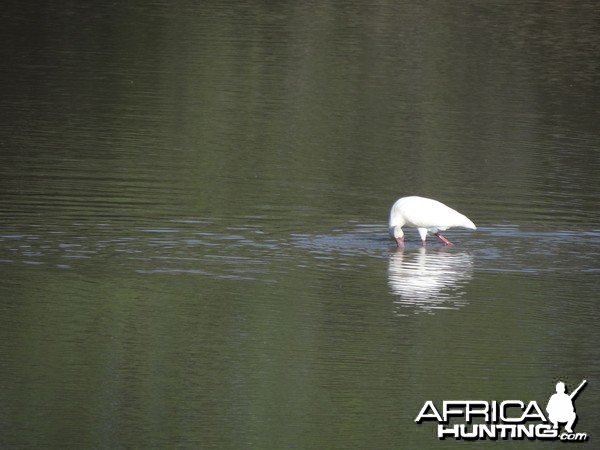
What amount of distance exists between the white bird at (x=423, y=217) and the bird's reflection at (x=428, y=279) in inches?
8.9

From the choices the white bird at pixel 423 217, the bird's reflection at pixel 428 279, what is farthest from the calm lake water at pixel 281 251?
the white bird at pixel 423 217

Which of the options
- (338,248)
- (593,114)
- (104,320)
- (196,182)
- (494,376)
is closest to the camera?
(494,376)

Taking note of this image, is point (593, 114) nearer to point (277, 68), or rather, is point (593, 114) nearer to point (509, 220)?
point (277, 68)

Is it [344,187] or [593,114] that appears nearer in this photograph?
[344,187]

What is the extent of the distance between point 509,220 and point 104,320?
5.64m

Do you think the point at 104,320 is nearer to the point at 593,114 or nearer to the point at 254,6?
the point at 593,114

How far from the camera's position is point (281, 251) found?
14711 mm

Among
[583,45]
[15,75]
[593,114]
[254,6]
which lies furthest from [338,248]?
[254,6]

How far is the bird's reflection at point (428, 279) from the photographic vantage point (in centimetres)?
1309

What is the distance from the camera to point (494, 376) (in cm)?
1108

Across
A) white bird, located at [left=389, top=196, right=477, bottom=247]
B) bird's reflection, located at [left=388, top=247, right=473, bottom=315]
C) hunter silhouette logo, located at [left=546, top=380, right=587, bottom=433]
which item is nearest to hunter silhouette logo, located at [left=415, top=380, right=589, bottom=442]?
hunter silhouette logo, located at [left=546, top=380, right=587, bottom=433]

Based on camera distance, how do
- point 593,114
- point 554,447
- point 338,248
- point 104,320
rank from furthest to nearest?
point 593,114, point 338,248, point 104,320, point 554,447

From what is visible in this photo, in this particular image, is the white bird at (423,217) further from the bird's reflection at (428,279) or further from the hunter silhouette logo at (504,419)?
the hunter silhouette logo at (504,419)

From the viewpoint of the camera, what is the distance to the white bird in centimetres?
1523
